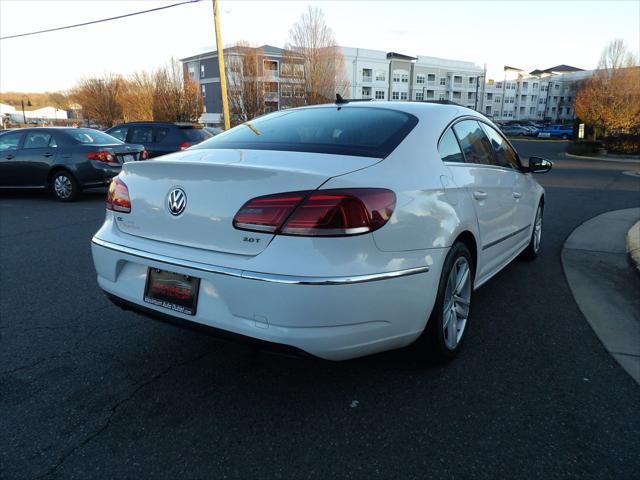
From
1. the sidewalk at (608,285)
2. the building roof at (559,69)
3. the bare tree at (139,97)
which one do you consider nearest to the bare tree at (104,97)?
the bare tree at (139,97)

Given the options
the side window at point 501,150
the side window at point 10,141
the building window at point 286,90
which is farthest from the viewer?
the building window at point 286,90

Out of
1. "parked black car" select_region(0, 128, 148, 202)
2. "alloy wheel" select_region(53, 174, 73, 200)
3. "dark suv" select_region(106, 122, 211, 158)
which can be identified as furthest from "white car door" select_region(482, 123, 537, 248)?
"dark suv" select_region(106, 122, 211, 158)

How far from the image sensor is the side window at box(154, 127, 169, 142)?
39.7 ft

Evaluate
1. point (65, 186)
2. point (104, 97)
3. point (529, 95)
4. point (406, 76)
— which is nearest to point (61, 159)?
point (65, 186)

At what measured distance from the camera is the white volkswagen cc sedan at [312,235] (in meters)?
2.14

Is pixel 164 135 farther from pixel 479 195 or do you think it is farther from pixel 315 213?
pixel 315 213

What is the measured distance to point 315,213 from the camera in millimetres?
2141

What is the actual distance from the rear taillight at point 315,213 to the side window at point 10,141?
984cm

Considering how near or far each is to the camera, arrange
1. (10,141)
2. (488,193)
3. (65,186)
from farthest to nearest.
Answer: (10,141)
(65,186)
(488,193)

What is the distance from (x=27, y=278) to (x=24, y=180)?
6272mm

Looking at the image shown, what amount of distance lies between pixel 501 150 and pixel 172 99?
122 ft

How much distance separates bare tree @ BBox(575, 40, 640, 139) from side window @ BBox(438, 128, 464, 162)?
27.0m

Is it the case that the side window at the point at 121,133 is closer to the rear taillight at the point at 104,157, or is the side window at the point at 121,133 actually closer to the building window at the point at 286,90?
the rear taillight at the point at 104,157

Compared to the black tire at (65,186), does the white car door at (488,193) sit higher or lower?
higher
